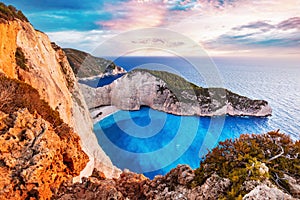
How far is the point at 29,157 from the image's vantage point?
4.76 m

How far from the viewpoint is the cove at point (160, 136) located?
64.5 ft

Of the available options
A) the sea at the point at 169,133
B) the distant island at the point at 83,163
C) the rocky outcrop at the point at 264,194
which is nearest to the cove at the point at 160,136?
the sea at the point at 169,133

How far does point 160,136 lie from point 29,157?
68.7 feet

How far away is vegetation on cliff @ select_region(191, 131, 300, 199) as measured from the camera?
448 cm

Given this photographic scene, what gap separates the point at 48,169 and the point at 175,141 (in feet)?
64.2

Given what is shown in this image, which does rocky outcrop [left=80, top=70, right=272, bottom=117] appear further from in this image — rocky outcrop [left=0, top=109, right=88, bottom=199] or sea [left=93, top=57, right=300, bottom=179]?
rocky outcrop [left=0, top=109, right=88, bottom=199]

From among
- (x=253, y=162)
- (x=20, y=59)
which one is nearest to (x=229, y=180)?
(x=253, y=162)

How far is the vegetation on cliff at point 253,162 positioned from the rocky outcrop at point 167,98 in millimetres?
27494

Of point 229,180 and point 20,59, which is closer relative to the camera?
point 229,180

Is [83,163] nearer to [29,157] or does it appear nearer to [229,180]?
[29,157]

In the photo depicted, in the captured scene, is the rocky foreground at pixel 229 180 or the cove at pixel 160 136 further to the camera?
the cove at pixel 160 136

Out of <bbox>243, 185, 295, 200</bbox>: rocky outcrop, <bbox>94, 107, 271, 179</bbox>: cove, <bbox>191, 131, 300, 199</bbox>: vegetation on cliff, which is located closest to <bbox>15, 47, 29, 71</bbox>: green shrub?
<bbox>191, 131, 300, 199</bbox>: vegetation on cliff

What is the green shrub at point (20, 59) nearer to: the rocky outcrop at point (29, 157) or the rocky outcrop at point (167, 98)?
the rocky outcrop at point (29, 157)

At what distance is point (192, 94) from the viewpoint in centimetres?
3619
